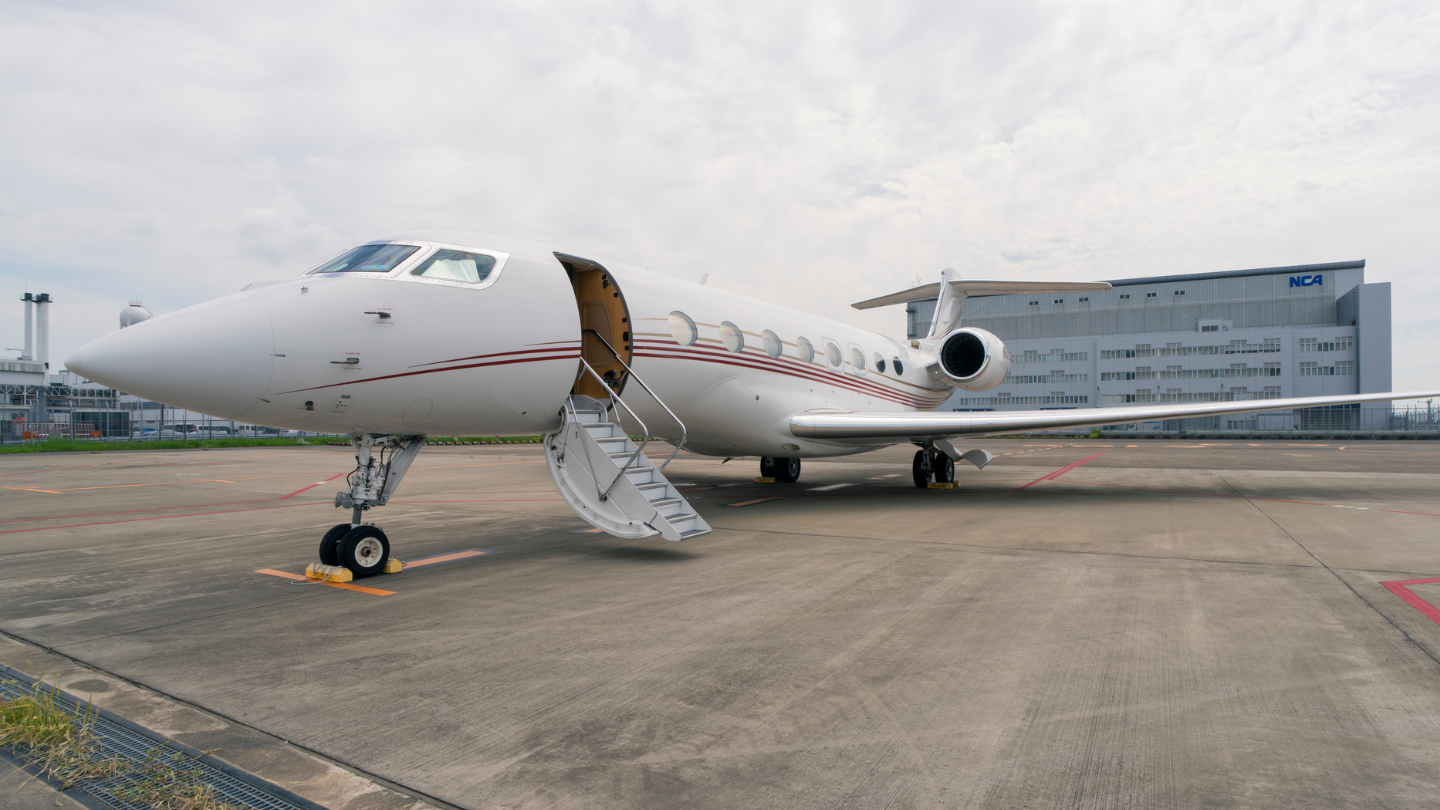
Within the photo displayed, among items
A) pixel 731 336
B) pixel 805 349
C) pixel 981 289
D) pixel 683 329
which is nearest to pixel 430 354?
pixel 683 329

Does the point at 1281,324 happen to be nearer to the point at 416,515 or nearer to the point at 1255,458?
the point at 1255,458

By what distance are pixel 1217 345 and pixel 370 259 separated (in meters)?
67.5

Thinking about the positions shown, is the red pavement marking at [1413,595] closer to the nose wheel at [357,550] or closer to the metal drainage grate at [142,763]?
the metal drainage grate at [142,763]

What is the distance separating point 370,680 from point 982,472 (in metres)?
17.1

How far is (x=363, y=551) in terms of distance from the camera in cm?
639

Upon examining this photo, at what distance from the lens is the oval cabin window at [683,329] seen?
9.17 metres

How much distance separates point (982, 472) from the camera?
18578 mm

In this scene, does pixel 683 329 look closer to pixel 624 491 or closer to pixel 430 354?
pixel 624 491

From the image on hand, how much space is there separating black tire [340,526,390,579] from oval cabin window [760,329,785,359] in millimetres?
6139

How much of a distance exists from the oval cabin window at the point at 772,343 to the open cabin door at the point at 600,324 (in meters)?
2.93

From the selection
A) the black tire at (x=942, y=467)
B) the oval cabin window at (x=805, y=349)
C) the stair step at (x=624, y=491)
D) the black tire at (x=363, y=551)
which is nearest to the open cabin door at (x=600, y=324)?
the stair step at (x=624, y=491)

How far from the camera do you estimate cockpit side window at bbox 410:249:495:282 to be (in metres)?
6.60

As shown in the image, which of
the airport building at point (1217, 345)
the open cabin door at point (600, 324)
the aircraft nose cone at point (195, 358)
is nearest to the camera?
the aircraft nose cone at point (195, 358)

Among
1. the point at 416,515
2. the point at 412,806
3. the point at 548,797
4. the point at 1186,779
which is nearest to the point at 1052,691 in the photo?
the point at 1186,779
